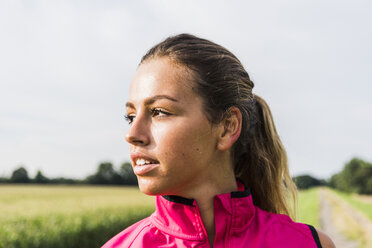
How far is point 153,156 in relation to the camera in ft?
5.84

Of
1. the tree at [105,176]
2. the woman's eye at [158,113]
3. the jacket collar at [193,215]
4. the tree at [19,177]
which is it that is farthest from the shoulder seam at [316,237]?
the tree at [105,176]

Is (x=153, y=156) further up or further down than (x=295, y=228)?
further up

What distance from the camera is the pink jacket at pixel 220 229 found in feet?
6.11

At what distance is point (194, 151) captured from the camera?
1.79 meters

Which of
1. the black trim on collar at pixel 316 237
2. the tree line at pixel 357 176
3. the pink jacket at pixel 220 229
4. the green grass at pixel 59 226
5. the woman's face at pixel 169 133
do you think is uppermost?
the woman's face at pixel 169 133

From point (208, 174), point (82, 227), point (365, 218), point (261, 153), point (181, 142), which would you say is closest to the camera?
point (181, 142)

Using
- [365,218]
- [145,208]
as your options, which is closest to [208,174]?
[145,208]

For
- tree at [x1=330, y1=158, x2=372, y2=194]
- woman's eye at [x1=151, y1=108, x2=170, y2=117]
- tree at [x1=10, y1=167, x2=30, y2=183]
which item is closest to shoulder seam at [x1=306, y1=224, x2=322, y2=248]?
woman's eye at [x1=151, y1=108, x2=170, y2=117]

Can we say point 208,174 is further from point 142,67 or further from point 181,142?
point 142,67

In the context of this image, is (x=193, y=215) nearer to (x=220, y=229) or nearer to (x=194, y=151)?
(x=220, y=229)

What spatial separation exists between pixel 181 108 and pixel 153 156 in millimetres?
261

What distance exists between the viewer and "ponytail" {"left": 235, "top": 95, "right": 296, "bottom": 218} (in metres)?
2.44

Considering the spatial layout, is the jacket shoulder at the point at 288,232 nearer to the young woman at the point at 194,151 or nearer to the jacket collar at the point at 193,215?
the young woman at the point at 194,151

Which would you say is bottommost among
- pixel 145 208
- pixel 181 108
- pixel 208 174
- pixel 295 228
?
pixel 145 208
